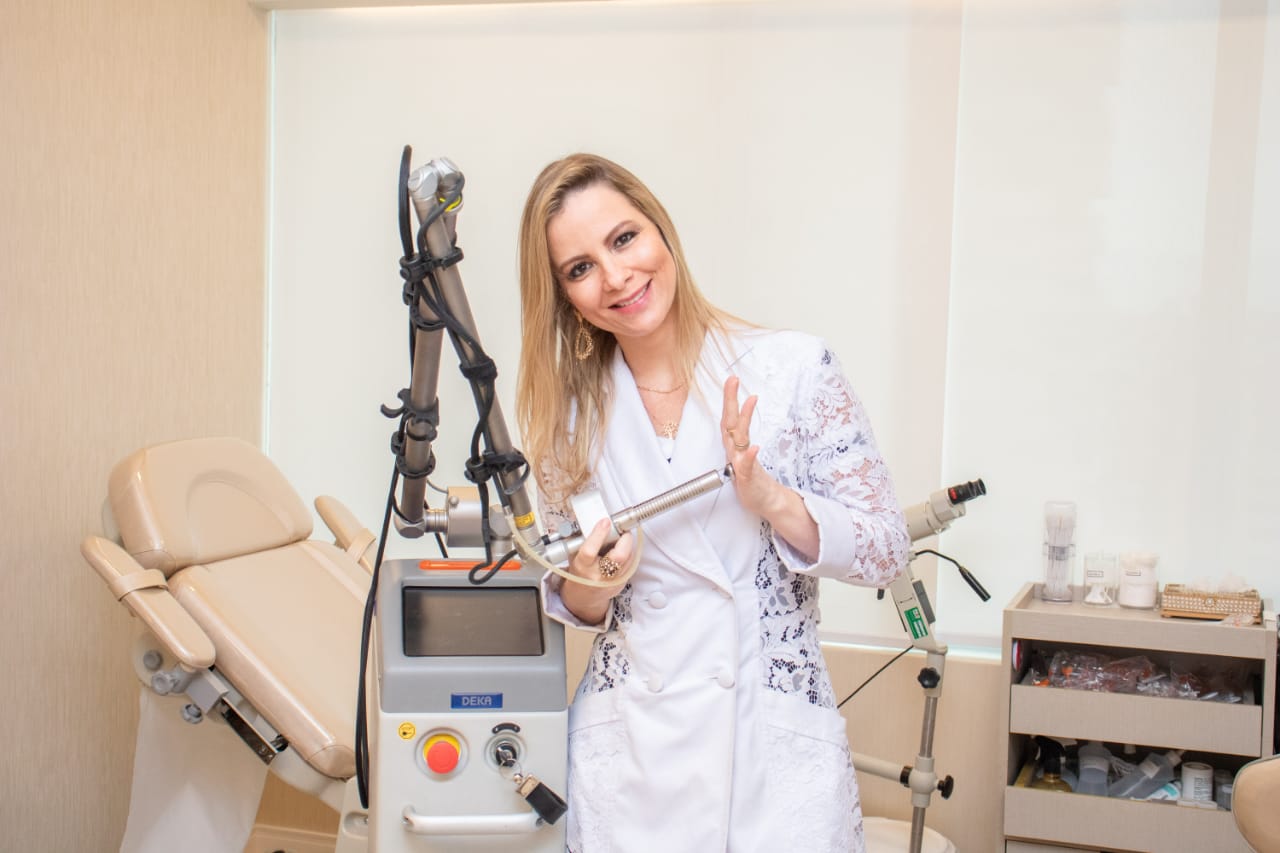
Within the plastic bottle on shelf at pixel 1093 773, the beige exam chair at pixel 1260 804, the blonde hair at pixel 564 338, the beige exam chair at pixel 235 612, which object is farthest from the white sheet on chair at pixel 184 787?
the beige exam chair at pixel 1260 804

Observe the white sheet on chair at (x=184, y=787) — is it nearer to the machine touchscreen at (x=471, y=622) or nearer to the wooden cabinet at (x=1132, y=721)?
the machine touchscreen at (x=471, y=622)

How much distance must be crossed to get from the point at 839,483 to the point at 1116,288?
1.69 m

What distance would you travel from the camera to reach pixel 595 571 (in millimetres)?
1315

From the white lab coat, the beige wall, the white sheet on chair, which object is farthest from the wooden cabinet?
the beige wall

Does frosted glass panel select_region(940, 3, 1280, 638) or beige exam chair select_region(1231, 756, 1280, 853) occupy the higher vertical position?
frosted glass panel select_region(940, 3, 1280, 638)

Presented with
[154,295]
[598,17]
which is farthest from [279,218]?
[598,17]

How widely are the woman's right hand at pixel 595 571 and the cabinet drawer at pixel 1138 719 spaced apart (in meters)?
1.31

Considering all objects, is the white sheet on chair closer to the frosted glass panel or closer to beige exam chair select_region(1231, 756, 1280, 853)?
the frosted glass panel

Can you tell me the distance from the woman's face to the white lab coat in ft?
0.38

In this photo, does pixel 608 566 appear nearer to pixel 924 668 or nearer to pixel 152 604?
pixel 152 604

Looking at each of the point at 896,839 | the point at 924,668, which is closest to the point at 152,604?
the point at 924,668

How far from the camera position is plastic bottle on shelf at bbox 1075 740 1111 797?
241cm

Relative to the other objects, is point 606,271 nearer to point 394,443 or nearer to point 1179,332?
point 394,443

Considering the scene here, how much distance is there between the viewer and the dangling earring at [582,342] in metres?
1.49
